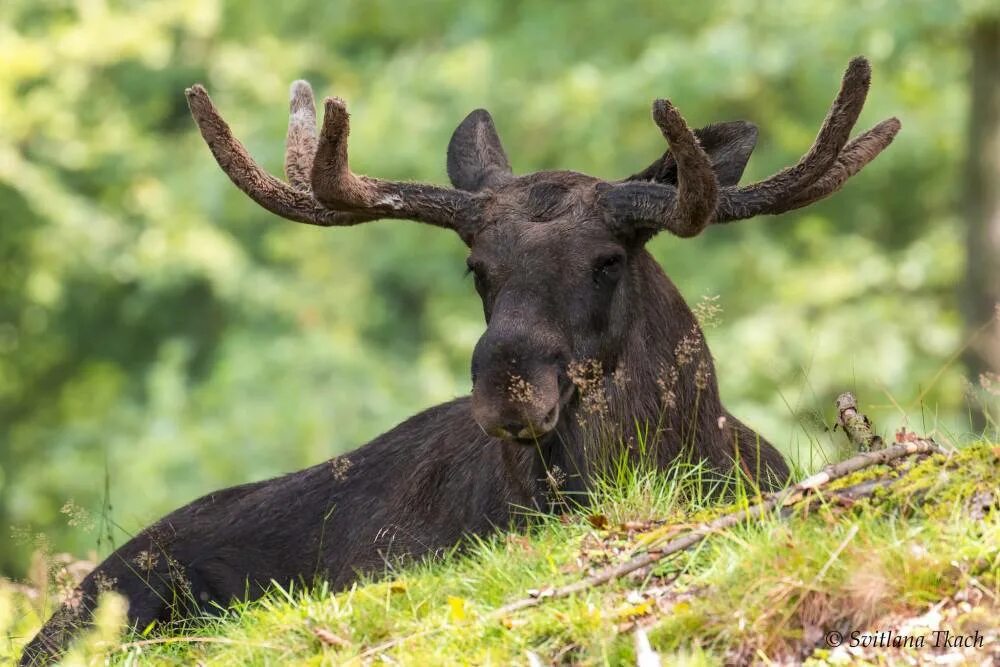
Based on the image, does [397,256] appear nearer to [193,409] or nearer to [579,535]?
[193,409]

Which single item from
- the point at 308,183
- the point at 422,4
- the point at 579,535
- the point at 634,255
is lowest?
the point at 579,535

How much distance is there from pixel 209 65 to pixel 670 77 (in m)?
9.20

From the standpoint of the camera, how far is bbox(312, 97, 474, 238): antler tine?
6.91 meters

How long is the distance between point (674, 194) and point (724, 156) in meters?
0.52

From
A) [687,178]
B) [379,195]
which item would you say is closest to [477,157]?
[379,195]

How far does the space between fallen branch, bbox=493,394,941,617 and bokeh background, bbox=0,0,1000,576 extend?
10056mm

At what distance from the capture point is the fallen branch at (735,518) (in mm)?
5094

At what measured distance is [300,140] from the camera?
25.6 feet

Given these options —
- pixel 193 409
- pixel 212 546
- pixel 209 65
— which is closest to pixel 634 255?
pixel 212 546

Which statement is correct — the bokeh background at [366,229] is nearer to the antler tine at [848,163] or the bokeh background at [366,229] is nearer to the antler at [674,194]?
the antler tine at [848,163]

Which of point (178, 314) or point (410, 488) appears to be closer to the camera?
point (410, 488)

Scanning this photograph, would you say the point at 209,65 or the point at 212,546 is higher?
the point at 209,65

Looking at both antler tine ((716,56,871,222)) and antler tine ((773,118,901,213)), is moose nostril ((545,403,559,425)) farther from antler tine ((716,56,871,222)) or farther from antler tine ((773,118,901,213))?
A: antler tine ((773,118,901,213))

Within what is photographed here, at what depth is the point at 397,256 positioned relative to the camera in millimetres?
20516
